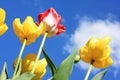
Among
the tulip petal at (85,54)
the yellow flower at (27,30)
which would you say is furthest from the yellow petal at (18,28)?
the tulip petal at (85,54)

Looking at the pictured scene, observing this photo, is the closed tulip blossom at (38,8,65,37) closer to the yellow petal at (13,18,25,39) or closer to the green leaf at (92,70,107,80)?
the yellow petal at (13,18,25,39)

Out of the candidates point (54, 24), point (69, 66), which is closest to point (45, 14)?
point (54, 24)

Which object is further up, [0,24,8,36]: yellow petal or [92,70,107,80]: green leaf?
[0,24,8,36]: yellow petal

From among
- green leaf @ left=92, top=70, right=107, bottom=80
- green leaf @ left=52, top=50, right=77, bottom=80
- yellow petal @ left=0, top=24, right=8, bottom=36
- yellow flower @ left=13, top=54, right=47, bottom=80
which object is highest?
yellow petal @ left=0, top=24, right=8, bottom=36

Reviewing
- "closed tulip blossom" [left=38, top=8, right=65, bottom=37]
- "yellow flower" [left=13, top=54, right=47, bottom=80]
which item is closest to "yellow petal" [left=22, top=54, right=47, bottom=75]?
"yellow flower" [left=13, top=54, right=47, bottom=80]

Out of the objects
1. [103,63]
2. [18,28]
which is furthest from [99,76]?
[18,28]

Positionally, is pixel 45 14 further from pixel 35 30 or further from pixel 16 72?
pixel 16 72
